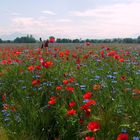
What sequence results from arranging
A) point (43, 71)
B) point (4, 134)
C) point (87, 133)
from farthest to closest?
point (43, 71) < point (4, 134) < point (87, 133)

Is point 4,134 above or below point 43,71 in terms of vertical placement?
below

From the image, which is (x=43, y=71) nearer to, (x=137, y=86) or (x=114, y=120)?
(x=137, y=86)

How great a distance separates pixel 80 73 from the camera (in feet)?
19.7

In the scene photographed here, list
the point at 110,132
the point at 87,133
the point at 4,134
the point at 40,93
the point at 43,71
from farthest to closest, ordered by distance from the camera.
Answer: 1. the point at 43,71
2. the point at 40,93
3. the point at 4,134
4. the point at 87,133
5. the point at 110,132

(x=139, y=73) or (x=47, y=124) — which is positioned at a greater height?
(x=139, y=73)

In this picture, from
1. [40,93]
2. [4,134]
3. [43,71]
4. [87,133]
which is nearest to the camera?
[87,133]

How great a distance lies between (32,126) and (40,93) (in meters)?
0.76

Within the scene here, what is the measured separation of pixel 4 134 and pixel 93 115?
47.5 inches

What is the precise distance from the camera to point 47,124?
4.91 metres

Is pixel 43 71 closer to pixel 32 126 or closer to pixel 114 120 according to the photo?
pixel 32 126

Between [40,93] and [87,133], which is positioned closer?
[87,133]

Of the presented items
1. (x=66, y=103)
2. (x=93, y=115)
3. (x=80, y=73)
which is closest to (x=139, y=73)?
(x=80, y=73)

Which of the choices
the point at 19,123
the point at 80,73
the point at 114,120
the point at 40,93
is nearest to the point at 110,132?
the point at 114,120

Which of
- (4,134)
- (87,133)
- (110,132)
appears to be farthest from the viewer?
(4,134)
